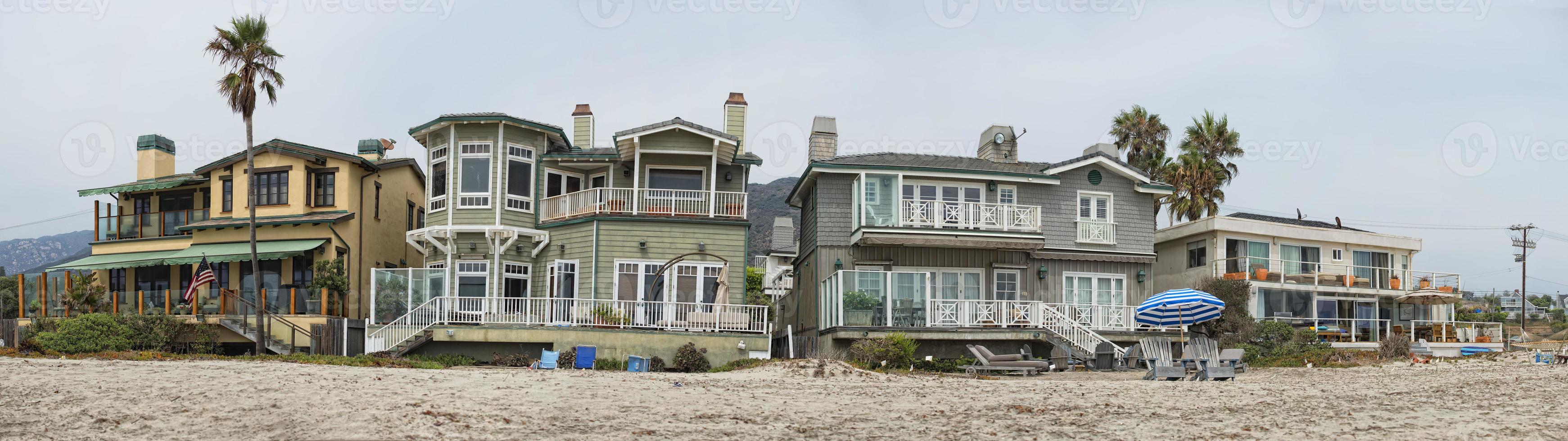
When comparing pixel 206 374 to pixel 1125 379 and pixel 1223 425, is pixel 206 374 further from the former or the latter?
pixel 1125 379

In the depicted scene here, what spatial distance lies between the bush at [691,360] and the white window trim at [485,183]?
22.1ft

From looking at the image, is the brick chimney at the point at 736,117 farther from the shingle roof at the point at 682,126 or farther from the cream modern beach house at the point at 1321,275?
the cream modern beach house at the point at 1321,275

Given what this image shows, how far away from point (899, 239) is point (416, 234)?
12.1m

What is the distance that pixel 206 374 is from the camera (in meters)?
16.6

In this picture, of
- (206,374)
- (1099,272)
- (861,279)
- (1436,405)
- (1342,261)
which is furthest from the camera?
(1342,261)

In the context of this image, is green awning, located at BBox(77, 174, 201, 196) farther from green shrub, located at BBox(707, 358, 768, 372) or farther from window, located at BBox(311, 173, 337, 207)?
green shrub, located at BBox(707, 358, 768, 372)

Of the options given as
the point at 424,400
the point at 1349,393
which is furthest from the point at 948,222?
the point at 424,400

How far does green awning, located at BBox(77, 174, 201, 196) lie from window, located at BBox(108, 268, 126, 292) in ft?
7.56

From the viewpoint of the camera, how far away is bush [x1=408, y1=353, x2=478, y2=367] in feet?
77.7

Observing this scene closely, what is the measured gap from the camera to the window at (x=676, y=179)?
28.3 meters

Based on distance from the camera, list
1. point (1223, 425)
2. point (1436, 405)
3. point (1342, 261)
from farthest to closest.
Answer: point (1342, 261), point (1436, 405), point (1223, 425)

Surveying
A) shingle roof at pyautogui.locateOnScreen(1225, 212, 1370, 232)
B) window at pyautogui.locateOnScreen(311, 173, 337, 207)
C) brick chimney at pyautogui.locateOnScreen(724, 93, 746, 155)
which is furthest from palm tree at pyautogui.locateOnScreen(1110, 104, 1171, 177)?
window at pyautogui.locateOnScreen(311, 173, 337, 207)

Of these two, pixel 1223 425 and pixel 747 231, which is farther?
pixel 747 231

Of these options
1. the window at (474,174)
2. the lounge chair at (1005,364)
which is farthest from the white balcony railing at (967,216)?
the window at (474,174)
